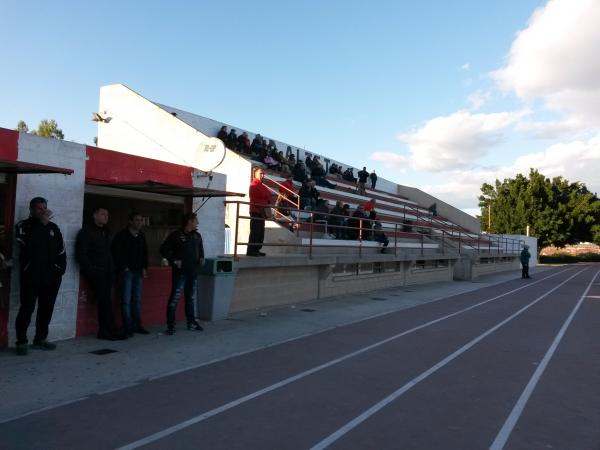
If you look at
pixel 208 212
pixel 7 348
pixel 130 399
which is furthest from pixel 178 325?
pixel 130 399

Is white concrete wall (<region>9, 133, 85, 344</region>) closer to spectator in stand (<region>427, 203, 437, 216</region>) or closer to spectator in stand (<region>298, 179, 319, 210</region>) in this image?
spectator in stand (<region>298, 179, 319, 210</region>)

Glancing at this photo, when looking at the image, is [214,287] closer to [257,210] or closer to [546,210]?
[257,210]

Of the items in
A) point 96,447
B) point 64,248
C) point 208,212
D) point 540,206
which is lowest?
point 96,447

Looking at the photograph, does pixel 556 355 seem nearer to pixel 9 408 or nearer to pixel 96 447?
pixel 96 447

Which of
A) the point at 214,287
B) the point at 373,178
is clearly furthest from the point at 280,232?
Result: the point at 373,178

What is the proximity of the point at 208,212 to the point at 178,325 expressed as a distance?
2.30 meters

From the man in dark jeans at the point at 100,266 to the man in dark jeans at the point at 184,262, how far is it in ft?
3.12

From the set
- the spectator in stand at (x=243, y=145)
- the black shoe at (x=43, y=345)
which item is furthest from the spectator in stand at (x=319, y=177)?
the black shoe at (x=43, y=345)

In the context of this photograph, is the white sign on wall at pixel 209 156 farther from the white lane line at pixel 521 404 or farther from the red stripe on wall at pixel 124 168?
the white lane line at pixel 521 404

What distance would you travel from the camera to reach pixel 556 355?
8.04 m

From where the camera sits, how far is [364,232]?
61.6 feet

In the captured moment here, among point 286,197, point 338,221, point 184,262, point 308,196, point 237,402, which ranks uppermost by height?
point 308,196

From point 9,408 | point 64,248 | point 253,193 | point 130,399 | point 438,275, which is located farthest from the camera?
point 438,275

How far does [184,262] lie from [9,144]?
312 centimetres
